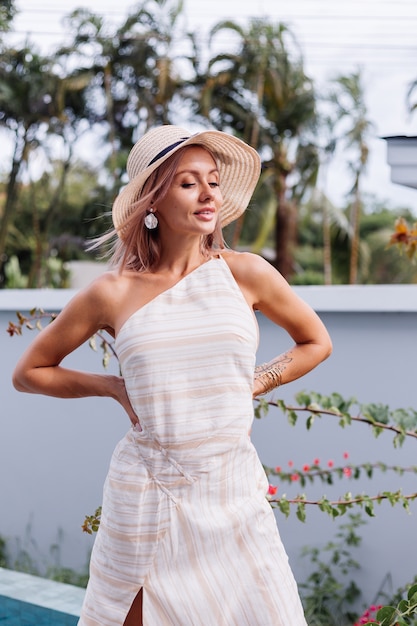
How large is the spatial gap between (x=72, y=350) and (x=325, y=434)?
86.0 inches

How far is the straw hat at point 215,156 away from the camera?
2.02 metres

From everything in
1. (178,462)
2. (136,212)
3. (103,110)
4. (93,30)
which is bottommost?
(178,462)

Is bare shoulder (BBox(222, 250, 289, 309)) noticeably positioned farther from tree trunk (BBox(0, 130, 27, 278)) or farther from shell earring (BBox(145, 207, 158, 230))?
tree trunk (BBox(0, 130, 27, 278))

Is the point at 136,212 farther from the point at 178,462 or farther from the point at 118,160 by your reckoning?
the point at 118,160

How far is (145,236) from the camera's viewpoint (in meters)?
2.11

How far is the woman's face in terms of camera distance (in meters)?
2.00

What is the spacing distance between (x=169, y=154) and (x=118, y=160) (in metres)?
19.8

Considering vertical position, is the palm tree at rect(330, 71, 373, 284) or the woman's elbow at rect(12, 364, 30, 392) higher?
the palm tree at rect(330, 71, 373, 284)

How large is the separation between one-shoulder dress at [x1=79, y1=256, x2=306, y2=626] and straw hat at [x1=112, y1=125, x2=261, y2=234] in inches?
10.2

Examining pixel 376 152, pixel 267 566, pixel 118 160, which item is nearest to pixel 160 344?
pixel 267 566

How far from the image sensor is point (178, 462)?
196 cm

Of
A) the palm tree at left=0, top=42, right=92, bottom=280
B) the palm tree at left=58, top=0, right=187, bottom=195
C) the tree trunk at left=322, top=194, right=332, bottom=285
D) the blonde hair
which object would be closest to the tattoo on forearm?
the blonde hair

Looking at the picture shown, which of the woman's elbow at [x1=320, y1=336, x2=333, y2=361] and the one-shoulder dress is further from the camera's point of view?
the woman's elbow at [x1=320, y1=336, x2=333, y2=361]

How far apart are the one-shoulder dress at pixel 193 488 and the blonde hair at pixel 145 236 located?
0.46ft
